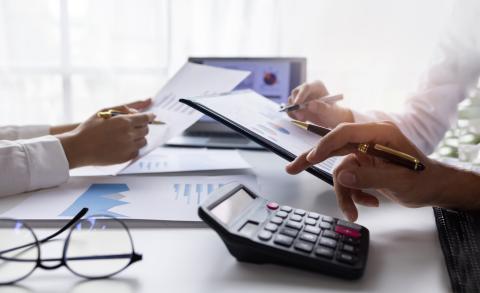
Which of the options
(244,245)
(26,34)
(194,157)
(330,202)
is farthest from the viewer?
(26,34)

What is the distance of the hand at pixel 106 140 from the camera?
0.63m

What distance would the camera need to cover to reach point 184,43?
1.31 m

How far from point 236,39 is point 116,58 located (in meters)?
0.40

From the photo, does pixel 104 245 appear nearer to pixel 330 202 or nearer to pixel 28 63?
pixel 330 202

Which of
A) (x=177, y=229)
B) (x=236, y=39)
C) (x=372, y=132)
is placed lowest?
(x=177, y=229)

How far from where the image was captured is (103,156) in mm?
647

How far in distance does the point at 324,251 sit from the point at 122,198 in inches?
11.4

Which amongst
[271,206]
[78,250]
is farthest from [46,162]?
[271,206]

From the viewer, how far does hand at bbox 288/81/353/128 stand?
77 centimetres

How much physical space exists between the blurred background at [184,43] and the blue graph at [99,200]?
32.2 inches

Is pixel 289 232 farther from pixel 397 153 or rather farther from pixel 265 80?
pixel 265 80

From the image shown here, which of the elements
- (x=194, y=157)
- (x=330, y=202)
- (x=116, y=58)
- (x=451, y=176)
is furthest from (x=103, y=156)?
(x=116, y=58)

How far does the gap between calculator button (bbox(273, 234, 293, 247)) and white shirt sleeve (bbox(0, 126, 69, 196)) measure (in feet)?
1.19

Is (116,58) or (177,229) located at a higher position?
(116,58)
